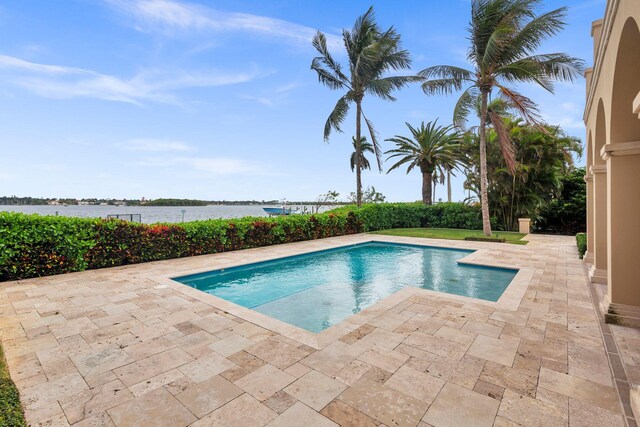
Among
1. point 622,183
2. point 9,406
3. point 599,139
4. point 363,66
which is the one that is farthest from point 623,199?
point 363,66

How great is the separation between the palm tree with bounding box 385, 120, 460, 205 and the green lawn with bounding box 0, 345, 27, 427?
19.5m

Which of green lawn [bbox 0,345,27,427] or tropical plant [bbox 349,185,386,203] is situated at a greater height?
tropical plant [bbox 349,185,386,203]

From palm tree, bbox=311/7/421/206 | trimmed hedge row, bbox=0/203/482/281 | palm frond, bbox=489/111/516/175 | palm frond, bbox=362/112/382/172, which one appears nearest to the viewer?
trimmed hedge row, bbox=0/203/482/281

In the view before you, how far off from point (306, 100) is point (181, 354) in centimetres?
1824

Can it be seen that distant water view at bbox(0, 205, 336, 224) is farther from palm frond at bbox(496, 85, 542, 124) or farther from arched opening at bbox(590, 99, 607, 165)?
palm frond at bbox(496, 85, 542, 124)

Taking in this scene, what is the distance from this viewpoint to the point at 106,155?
23641 millimetres

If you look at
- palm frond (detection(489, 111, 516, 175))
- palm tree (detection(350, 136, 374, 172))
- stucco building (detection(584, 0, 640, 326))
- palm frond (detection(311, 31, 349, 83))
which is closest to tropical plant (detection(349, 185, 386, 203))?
palm tree (detection(350, 136, 374, 172))

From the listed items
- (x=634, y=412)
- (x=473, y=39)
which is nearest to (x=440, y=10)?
(x=473, y=39)

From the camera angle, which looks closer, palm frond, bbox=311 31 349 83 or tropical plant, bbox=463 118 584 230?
tropical plant, bbox=463 118 584 230

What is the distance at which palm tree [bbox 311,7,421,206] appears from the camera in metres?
15.3

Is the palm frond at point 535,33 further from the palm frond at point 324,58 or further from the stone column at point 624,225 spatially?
the stone column at point 624,225

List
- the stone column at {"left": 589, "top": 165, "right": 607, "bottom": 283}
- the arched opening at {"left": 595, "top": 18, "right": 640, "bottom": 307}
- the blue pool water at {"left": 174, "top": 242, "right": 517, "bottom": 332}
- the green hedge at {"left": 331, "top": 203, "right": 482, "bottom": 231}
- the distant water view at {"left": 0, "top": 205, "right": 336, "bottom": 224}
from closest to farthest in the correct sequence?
the arched opening at {"left": 595, "top": 18, "right": 640, "bottom": 307} → the blue pool water at {"left": 174, "top": 242, "right": 517, "bottom": 332} → the stone column at {"left": 589, "top": 165, "right": 607, "bottom": 283} → the green hedge at {"left": 331, "top": 203, "right": 482, "bottom": 231} → the distant water view at {"left": 0, "top": 205, "right": 336, "bottom": 224}

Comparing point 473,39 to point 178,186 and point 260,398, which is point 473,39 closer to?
point 260,398

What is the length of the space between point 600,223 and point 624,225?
2.62 m
